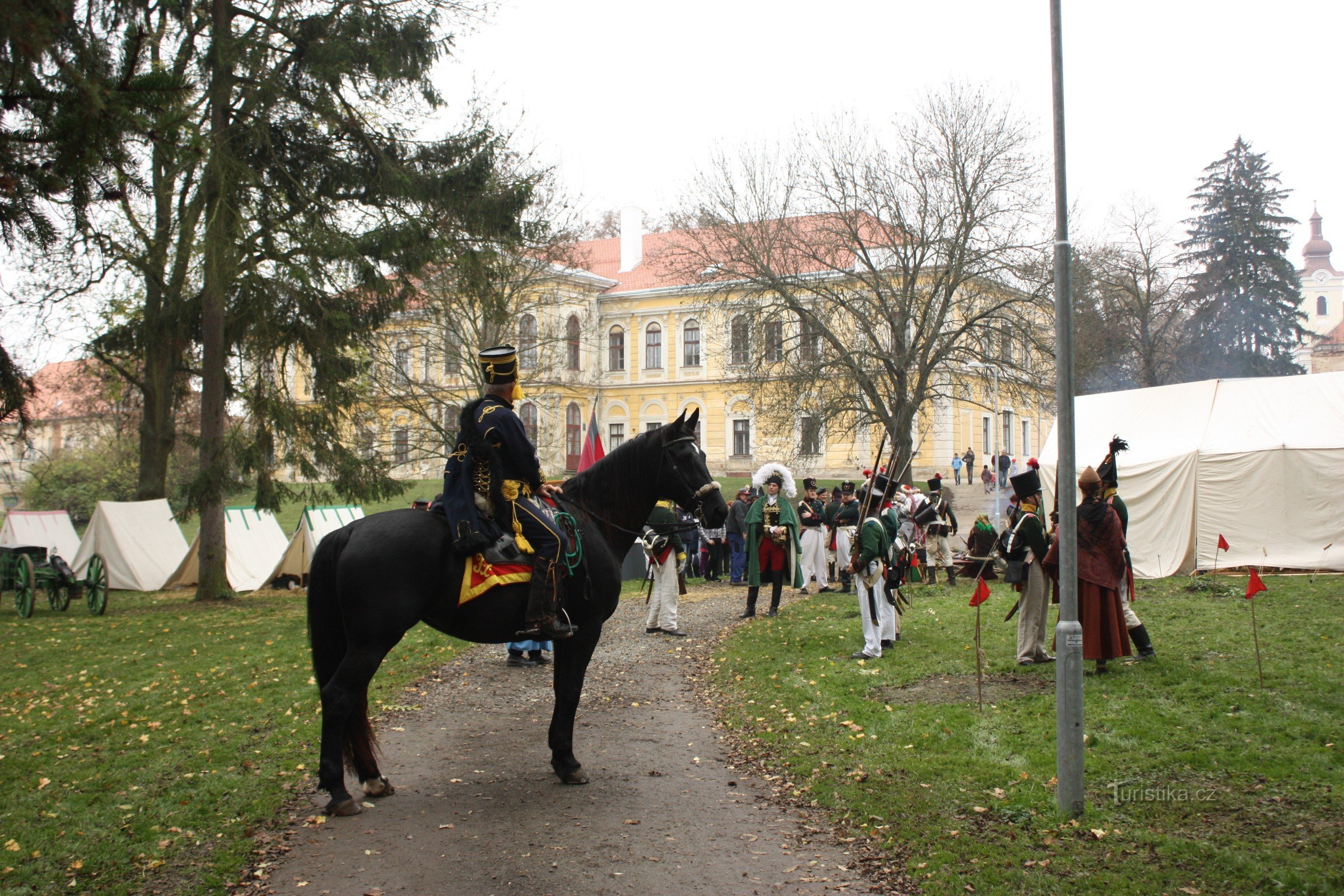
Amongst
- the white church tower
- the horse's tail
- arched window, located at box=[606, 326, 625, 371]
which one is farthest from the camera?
the white church tower

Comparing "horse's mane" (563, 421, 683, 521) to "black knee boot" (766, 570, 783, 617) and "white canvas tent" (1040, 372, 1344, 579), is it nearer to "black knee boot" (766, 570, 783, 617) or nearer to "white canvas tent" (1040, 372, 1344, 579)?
"black knee boot" (766, 570, 783, 617)

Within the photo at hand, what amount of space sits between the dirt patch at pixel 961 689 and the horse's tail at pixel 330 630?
15.4 feet

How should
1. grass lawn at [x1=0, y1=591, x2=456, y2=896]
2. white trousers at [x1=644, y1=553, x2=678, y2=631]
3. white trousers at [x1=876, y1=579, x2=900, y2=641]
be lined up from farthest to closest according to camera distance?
white trousers at [x1=644, y1=553, x2=678, y2=631] < white trousers at [x1=876, y1=579, x2=900, y2=641] < grass lawn at [x1=0, y1=591, x2=456, y2=896]

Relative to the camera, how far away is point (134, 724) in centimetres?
834

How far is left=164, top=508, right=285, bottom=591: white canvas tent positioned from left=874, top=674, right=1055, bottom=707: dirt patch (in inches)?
729

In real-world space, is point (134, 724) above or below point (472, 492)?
below

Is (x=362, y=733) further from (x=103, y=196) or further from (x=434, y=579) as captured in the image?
(x=103, y=196)

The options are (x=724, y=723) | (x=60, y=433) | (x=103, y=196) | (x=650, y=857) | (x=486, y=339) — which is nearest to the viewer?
(x=650, y=857)

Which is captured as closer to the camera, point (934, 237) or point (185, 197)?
point (185, 197)

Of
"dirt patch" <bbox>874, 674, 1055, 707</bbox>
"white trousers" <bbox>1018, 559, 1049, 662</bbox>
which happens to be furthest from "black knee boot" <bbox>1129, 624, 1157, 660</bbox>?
"dirt patch" <bbox>874, 674, 1055, 707</bbox>

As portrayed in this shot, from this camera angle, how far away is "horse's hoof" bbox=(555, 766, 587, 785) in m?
6.43

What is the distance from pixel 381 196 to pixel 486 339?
8044 mm

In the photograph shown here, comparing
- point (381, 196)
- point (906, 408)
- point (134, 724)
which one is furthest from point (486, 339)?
point (134, 724)

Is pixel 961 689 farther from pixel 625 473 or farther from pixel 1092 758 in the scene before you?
pixel 625 473
